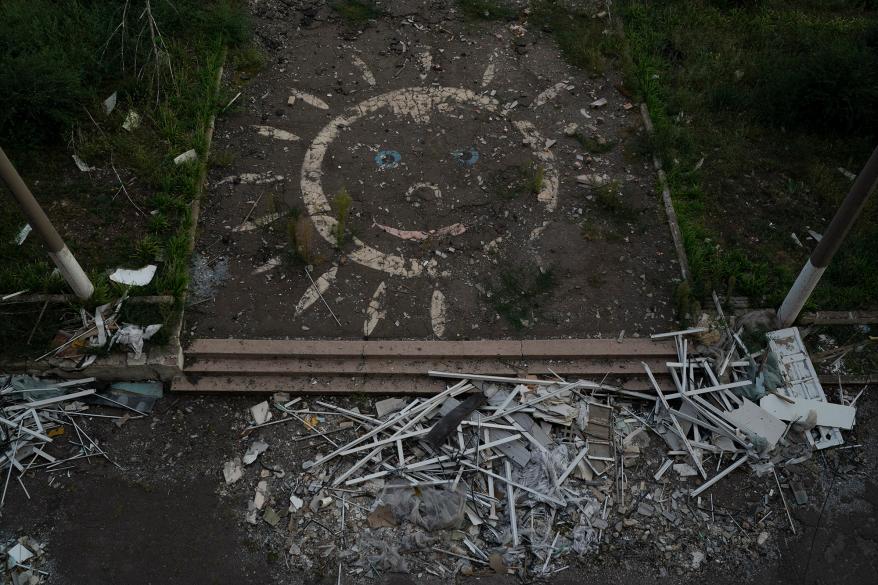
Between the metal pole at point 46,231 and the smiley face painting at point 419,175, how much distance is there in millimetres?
1973

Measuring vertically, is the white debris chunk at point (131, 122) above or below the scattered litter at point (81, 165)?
above

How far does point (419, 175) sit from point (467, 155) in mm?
645

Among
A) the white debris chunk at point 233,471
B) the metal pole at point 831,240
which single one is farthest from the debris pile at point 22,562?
the metal pole at point 831,240

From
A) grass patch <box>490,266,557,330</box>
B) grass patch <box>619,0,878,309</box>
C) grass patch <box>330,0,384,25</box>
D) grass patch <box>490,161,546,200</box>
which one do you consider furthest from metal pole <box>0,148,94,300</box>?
grass patch <box>619,0,878,309</box>

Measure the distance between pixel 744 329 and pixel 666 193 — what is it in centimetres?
185

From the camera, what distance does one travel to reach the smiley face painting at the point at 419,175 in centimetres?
691

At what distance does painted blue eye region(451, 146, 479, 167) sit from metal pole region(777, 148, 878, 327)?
3574mm

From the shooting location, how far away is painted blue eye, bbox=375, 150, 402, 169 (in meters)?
7.66

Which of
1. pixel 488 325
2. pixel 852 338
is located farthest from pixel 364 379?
pixel 852 338

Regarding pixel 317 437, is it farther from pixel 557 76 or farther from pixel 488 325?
pixel 557 76

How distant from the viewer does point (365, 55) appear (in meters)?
8.88

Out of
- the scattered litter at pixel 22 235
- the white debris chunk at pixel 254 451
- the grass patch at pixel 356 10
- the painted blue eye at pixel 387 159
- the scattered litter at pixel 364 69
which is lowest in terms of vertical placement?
the white debris chunk at pixel 254 451

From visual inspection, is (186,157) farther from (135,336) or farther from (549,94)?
(549,94)

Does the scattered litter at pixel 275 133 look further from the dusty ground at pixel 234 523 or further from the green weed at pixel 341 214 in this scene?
the dusty ground at pixel 234 523
